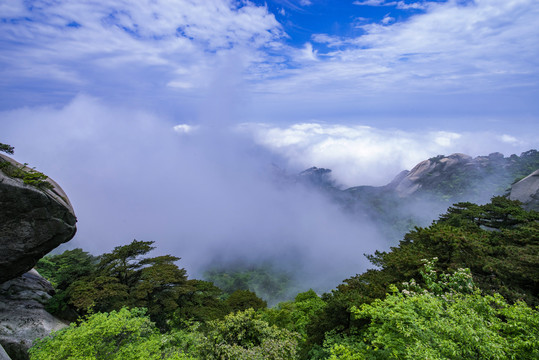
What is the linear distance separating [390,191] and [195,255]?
124 metres

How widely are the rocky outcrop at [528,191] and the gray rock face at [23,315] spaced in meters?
69.8

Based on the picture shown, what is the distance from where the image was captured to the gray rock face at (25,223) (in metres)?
16.7

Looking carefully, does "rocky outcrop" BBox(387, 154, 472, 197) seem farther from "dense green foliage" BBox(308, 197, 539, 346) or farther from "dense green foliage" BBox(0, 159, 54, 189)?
"dense green foliage" BBox(0, 159, 54, 189)

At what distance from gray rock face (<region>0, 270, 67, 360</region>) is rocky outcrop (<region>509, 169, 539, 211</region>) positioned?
229ft

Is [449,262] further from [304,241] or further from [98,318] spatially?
[304,241]

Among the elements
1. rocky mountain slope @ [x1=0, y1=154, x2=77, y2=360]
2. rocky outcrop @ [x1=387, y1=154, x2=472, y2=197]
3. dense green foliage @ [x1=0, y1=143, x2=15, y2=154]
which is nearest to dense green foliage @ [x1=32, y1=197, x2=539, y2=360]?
rocky mountain slope @ [x1=0, y1=154, x2=77, y2=360]

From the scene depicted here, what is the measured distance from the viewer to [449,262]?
60.6 feet

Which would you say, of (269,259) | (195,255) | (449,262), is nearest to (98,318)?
(449,262)

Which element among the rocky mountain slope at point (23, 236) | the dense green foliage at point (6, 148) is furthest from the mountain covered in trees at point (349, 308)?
the dense green foliage at point (6, 148)

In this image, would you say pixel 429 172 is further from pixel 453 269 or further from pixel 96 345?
pixel 96 345

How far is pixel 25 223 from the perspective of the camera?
17.5 m

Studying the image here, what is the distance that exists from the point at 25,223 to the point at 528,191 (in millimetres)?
75557

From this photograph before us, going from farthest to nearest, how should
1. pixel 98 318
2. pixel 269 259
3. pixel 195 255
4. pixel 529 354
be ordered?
pixel 195 255
pixel 269 259
pixel 98 318
pixel 529 354

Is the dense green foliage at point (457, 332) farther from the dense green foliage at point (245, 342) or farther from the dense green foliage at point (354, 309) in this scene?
the dense green foliage at point (245, 342)
